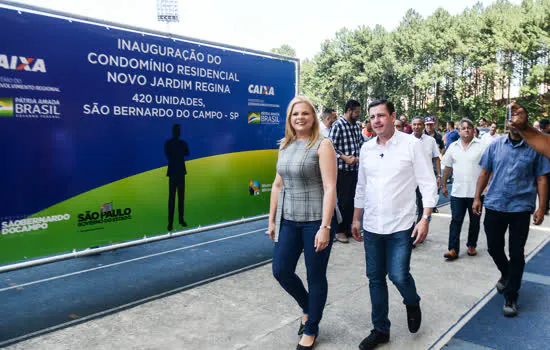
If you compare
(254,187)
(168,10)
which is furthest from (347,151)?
(168,10)

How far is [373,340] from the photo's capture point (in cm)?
340

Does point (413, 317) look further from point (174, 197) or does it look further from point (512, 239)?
point (174, 197)

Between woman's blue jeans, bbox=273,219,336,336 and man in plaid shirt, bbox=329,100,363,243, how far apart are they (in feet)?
12.0

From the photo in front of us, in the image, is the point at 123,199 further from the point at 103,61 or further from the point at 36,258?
the point at 103,61

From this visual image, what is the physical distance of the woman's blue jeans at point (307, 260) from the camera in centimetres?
323

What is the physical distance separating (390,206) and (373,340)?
3.51 feet

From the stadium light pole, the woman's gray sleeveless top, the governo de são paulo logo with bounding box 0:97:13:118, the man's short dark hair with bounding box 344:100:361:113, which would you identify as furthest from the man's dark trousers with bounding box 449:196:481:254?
the stadium light pole

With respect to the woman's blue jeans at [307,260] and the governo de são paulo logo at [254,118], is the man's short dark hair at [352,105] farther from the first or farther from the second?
the woman's blue jeans at [307,260]

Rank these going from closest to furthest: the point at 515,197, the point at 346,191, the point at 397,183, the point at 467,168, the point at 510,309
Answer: the point at 397,183, the point at 510,309, the point at 515,197, the point at 467,168, the point at 346,191

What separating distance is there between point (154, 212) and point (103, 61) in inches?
69.4

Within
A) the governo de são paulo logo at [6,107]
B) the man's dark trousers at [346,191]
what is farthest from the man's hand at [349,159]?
the governo de são paulo logo at [6,107]

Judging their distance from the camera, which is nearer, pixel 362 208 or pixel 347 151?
pixel 362 208

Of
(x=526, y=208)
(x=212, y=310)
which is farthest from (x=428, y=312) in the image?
(x=212, y=310)

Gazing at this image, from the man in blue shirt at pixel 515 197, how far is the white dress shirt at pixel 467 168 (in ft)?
4.83
